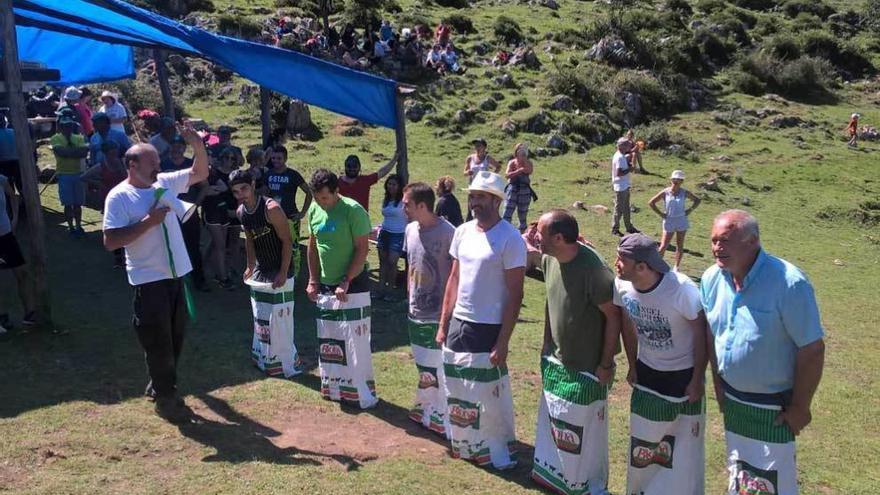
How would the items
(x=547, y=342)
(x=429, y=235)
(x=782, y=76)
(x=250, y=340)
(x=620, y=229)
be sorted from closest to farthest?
(x=547, y=342), (x=429, y=235), (x=250, y=340), (x=620, y=229), (x=782, y=76)

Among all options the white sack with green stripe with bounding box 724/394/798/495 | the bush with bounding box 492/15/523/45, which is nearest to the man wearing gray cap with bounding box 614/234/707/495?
the white sack with green stripe with bounding box 724/394/798/495

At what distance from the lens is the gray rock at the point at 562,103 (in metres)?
24.8

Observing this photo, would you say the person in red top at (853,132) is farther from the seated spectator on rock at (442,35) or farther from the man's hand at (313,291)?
the man's hand at (313,291)

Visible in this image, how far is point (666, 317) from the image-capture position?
462 centimetres

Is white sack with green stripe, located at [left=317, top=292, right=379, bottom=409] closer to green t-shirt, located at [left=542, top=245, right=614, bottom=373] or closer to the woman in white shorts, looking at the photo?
green t-shirt, located at [left=542, top=245, right=614, bottom=373]

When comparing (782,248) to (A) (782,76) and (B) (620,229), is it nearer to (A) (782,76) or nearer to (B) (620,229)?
(B) (620,229)

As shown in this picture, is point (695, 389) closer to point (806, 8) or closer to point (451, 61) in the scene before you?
point (451, 61)

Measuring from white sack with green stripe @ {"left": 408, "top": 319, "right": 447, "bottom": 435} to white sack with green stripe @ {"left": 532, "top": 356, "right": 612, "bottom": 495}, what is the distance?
3.74 feet

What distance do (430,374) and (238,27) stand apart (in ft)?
84.2

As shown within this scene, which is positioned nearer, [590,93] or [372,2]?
[590,93]

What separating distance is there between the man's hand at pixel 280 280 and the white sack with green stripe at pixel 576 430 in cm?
265

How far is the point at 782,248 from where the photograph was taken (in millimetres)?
15633

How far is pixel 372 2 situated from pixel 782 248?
23.5 m

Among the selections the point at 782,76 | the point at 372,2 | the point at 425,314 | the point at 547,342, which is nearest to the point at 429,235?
the point at 425,314
